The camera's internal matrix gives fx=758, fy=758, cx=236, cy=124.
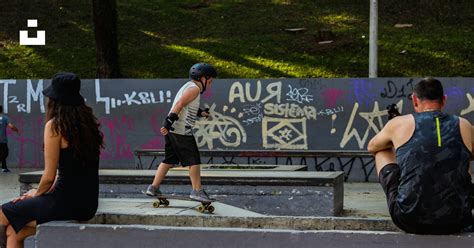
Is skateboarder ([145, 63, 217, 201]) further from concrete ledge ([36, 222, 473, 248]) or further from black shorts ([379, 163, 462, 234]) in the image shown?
black shorts ([379, 163, 462, 234])

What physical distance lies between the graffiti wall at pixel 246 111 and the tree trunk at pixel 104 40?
3421 mm

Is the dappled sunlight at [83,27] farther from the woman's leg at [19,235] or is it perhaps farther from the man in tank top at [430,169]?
the man in tank top at [430,169]

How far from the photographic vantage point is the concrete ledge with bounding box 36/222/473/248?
479 cm

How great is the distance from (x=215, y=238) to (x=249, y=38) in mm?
19126

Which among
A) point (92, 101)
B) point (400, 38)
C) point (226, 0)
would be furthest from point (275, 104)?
point (226, 0)

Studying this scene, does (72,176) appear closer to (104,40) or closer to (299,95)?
(299,95)

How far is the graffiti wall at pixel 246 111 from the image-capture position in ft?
50.2

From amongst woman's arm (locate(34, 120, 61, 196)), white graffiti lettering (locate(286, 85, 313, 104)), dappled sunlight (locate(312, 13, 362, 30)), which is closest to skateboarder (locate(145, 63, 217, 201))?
woman's arm (locate(34, 120, 61, 196))

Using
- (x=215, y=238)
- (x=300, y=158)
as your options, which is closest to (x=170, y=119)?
(x=215, y=238)

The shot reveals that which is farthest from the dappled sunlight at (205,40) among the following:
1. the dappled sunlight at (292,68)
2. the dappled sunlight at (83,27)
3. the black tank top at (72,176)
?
the black tank top at (72,176)

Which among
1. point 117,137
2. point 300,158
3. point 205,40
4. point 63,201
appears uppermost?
point 205,40

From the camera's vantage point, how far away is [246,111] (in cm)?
1600

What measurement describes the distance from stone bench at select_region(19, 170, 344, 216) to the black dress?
404cm

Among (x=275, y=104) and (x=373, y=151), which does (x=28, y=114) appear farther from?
(x=373, y=151)
